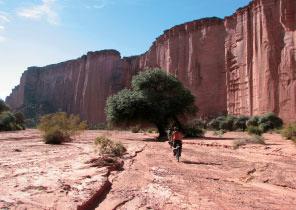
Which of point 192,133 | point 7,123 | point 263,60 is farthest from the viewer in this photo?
point 7,123

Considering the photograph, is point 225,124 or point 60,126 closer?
point 60,126

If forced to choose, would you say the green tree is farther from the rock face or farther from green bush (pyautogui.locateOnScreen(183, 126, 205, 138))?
the rock face

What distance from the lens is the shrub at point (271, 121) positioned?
1676 inches

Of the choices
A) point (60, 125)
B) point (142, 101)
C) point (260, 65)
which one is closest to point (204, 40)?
point (260, 65)

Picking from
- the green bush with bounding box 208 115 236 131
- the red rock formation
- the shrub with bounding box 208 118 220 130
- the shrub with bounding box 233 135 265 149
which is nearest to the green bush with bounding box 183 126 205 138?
the shrub with bounding box 233 135 265 149

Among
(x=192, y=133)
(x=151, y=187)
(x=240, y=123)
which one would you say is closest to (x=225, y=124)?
(x=240, y=123)

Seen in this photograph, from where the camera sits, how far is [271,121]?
43500 millimetres

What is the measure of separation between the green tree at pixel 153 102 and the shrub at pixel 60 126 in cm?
413

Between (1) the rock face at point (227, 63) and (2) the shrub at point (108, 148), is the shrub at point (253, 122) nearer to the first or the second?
(1) the rock face at point (227, 63)

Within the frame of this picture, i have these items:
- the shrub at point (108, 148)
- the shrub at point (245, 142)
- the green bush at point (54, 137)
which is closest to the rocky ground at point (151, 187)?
the shrub at point (108, 148)

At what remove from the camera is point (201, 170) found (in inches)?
521

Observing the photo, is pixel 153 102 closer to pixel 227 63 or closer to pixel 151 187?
pixel 151 187

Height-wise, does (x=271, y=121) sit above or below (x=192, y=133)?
above

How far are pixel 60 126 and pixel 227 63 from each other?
113 feet
